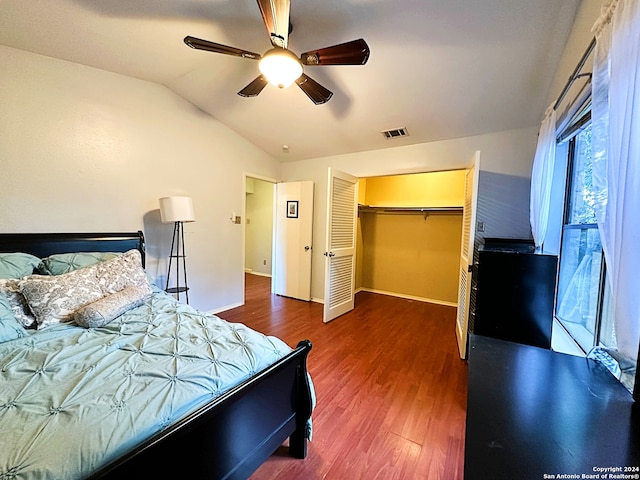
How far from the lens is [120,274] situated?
2.09 m

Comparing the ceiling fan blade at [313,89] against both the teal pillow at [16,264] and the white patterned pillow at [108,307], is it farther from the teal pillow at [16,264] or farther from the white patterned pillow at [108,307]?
the teal pillow at [16,264]

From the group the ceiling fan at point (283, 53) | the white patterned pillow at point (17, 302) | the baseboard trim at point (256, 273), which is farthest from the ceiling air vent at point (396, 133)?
the baseboard trim at point (256, 273)

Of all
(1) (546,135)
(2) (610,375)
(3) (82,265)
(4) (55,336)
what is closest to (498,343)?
(2) (610,375)

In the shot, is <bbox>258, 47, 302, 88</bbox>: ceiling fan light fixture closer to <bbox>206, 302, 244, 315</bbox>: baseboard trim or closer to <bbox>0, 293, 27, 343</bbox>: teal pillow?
<bbox>0, 293, 27, 343</bbox>: teal pillow

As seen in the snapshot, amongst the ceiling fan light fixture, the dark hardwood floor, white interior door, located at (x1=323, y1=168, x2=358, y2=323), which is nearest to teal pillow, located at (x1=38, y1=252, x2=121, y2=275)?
the dark hardwood floor

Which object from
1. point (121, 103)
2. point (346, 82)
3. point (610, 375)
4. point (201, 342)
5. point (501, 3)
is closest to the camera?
point (610, 375)

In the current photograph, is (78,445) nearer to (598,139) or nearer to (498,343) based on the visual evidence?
(498,343)

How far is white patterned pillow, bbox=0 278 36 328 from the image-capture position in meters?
1.65

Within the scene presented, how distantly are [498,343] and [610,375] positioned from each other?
341 millimetres

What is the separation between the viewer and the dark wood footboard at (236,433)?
0.87 meters

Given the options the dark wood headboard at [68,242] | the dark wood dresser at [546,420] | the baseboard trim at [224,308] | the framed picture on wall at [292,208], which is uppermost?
the framed picture on wall at [292,208]

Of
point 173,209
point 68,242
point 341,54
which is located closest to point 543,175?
point 341,54

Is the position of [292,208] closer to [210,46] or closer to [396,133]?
[396,133]

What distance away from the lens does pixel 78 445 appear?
0.80m
